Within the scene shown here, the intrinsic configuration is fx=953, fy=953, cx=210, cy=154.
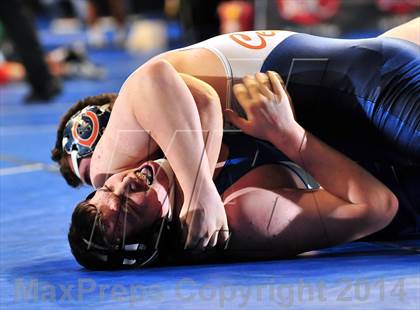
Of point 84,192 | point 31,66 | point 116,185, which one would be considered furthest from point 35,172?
point 31,66

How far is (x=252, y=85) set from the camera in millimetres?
2787

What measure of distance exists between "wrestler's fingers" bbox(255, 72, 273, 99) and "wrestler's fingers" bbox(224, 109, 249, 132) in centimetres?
10

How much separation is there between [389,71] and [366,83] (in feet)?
0.25

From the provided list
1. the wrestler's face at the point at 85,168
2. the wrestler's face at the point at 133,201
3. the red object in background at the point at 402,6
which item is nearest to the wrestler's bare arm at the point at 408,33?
the wrestler's face at the point at 133,201

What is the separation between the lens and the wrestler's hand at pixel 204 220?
2631 millimetres

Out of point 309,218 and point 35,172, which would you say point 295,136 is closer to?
point 309,218

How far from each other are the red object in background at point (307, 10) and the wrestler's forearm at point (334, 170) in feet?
19.4

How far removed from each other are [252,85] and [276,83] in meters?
0.07

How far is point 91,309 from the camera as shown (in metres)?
2.32

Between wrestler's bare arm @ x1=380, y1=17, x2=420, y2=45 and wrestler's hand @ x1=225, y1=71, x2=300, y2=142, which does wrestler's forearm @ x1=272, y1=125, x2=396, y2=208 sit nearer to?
wrestler's hand @ x1=225, y1=71, x2=300, y2=142

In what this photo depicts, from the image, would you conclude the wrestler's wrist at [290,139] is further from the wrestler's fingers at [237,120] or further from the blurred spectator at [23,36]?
the blurred spectator at [23,36]

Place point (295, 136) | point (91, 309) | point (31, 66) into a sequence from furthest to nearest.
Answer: point (31, 66) < point (295, 136) < point (91, 309)

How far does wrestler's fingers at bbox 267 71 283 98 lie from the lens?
9.07 feet

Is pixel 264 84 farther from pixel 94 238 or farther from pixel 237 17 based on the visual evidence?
pixel 237 17
